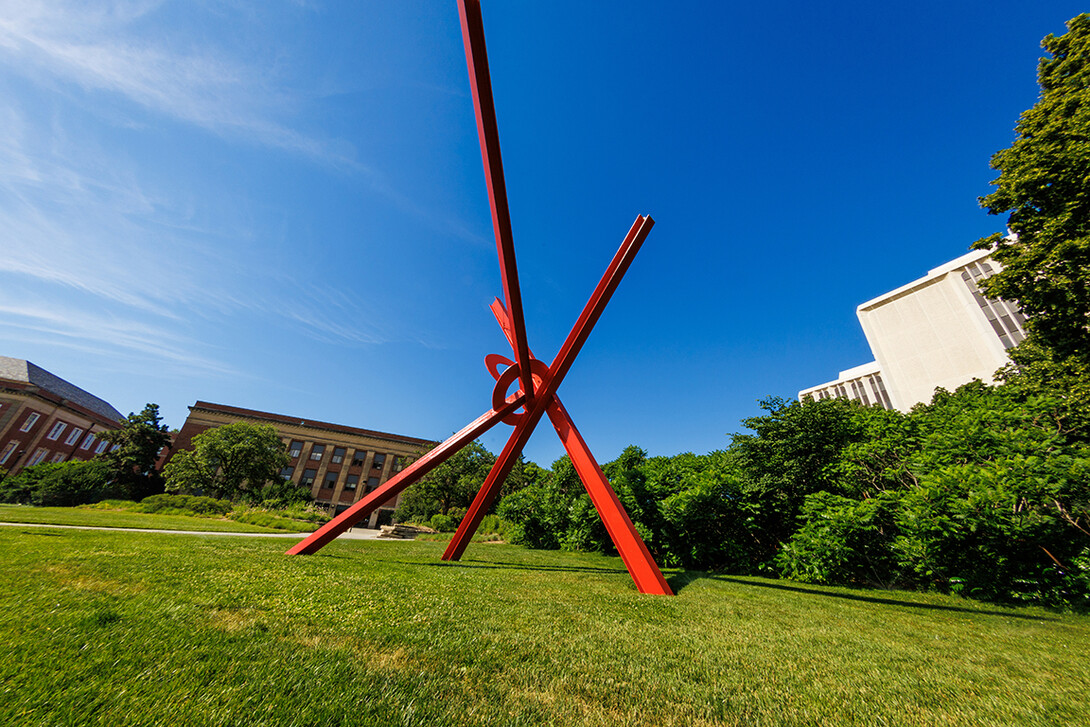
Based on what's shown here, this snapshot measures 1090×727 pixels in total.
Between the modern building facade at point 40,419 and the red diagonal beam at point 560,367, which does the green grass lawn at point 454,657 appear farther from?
the modern building facade at point 40,419

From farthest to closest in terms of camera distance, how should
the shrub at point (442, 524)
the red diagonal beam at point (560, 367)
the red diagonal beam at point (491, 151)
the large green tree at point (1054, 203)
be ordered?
the shrub at point (442, 524)
the large green tree at point (1054, 203)
the red diagonal beam at point (560, 367)
the red diagonal beam at point (491, 151)

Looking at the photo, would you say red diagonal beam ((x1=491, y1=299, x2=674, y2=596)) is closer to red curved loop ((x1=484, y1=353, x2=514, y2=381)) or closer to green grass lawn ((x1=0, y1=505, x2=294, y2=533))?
red curved loop ((x1=484, y1=353, x2=514, y2=381))

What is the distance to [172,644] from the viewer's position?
2613mm

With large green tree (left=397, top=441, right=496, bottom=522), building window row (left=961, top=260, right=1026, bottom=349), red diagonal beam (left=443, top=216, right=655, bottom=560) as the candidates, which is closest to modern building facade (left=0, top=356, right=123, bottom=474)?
large green tree (left=397, top=441, right=496, bottom=522)

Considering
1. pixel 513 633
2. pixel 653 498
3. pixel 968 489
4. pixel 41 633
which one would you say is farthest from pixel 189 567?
pixel 968 489

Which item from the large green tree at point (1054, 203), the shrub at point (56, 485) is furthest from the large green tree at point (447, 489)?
the large green tree at point (1054, 203)

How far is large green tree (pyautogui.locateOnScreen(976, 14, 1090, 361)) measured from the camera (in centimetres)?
870

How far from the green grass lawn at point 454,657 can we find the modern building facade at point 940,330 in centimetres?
3891

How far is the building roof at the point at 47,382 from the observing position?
40050 millimetres

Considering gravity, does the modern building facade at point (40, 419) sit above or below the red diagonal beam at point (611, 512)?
above

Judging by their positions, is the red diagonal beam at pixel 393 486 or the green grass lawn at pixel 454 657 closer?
the green grass lawn at pixel 454 657

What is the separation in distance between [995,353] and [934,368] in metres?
4.12

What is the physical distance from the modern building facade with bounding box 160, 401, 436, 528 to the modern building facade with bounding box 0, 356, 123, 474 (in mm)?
→ 8879

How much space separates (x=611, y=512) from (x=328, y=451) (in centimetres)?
5049
